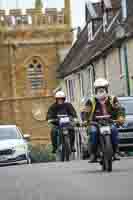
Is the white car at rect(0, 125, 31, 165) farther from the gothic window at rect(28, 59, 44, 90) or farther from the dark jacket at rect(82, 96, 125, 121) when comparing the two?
the gothic window at rect(28, 59, 44, 90)

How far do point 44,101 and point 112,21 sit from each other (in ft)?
62.7

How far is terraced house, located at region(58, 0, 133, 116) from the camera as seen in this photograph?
117 feet

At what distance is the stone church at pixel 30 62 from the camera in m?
59.8

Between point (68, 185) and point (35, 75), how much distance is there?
1902 inches

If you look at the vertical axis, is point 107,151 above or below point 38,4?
below

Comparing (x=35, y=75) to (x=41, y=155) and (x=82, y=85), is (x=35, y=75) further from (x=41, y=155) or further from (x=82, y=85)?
(x=41, y=155)

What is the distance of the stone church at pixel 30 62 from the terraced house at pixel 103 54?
338 cm

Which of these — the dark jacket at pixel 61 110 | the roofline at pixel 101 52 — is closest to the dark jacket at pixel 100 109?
the dark jacket at pixel 61 110

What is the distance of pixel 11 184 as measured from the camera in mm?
13094

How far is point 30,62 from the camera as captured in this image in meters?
60.3

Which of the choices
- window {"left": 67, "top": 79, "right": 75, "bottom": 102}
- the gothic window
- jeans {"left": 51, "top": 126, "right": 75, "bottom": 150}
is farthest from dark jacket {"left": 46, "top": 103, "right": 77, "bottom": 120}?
the gothic window

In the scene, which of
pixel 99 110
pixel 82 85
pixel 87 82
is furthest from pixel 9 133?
pixel 82 85

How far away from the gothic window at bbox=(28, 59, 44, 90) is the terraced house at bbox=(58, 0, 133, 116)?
3.55 meters

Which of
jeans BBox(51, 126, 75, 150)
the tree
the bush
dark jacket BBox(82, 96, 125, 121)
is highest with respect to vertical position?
→ the tree
